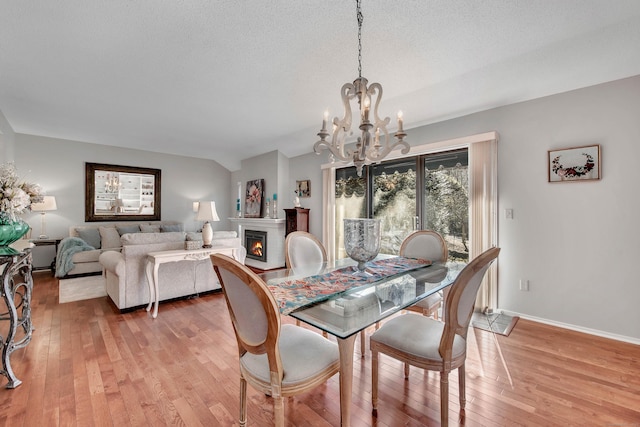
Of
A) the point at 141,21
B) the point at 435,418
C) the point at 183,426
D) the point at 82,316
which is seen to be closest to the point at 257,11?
the point at 141,21

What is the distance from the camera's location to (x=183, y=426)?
1487 millimetres

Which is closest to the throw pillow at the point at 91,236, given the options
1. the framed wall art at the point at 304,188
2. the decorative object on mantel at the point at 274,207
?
the decorative object on mantel at the point at 274,207

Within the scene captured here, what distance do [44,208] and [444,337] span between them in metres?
6.56

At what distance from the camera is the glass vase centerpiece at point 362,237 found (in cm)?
196

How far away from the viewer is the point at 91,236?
17.2ft

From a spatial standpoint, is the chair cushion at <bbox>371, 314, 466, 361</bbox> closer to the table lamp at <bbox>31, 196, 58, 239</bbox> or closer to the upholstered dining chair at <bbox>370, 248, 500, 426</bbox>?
the upholstered dining chair at <bbox>370, 248, 500, 426</bbox>

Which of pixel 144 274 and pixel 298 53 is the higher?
pixel 298 53

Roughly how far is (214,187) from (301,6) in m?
6.03

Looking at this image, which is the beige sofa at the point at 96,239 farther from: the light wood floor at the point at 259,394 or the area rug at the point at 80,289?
the light wood floor at the point at 259,394

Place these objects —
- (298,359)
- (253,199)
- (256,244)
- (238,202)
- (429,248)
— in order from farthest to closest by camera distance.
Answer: (238,202), (253,199), (256,244), (429,248), (298,359)

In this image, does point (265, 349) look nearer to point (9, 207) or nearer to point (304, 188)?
point (9, 207)

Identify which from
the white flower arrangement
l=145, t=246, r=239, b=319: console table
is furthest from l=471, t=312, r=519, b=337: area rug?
the white flower arrangement

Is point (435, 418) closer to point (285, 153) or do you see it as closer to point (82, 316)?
point (82, 316)

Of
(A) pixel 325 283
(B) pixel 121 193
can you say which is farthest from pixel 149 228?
(A) pixel 325 283
